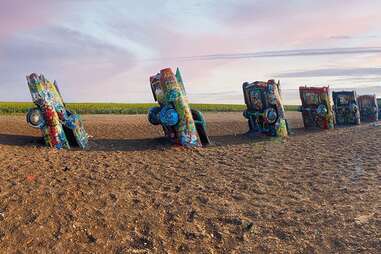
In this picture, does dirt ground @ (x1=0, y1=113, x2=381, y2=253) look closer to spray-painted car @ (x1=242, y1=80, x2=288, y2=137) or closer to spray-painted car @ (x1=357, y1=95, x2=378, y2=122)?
spray-painted car @ (x1=242, y1=80, x2=288, y2=137)

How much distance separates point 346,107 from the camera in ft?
87.8

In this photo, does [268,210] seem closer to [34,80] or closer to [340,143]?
[34,80]

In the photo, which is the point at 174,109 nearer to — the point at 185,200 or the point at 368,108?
the point at 185,200

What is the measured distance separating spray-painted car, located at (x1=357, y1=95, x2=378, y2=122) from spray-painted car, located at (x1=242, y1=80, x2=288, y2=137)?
12.4m

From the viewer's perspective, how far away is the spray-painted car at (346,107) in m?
26.5

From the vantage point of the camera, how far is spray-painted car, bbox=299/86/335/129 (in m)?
23.4

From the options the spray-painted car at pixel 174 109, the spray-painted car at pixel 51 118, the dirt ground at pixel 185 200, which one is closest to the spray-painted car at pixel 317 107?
the dirt ground at pixel 185 200

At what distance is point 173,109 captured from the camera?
15.1 meters

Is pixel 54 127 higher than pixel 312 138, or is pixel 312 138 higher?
pixel 54 127

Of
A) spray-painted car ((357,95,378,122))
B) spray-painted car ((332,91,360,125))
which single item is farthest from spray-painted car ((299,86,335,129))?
spray-painted car ((357,95,378,122))

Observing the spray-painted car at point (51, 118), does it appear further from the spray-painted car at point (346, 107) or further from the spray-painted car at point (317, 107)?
the spray-painted car at point (346, 107)

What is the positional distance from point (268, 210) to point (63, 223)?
162 inches

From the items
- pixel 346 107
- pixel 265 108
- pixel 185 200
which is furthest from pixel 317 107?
pixel 185 200

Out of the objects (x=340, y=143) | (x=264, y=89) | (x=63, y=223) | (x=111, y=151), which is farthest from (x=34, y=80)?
(x=340, y=143)
